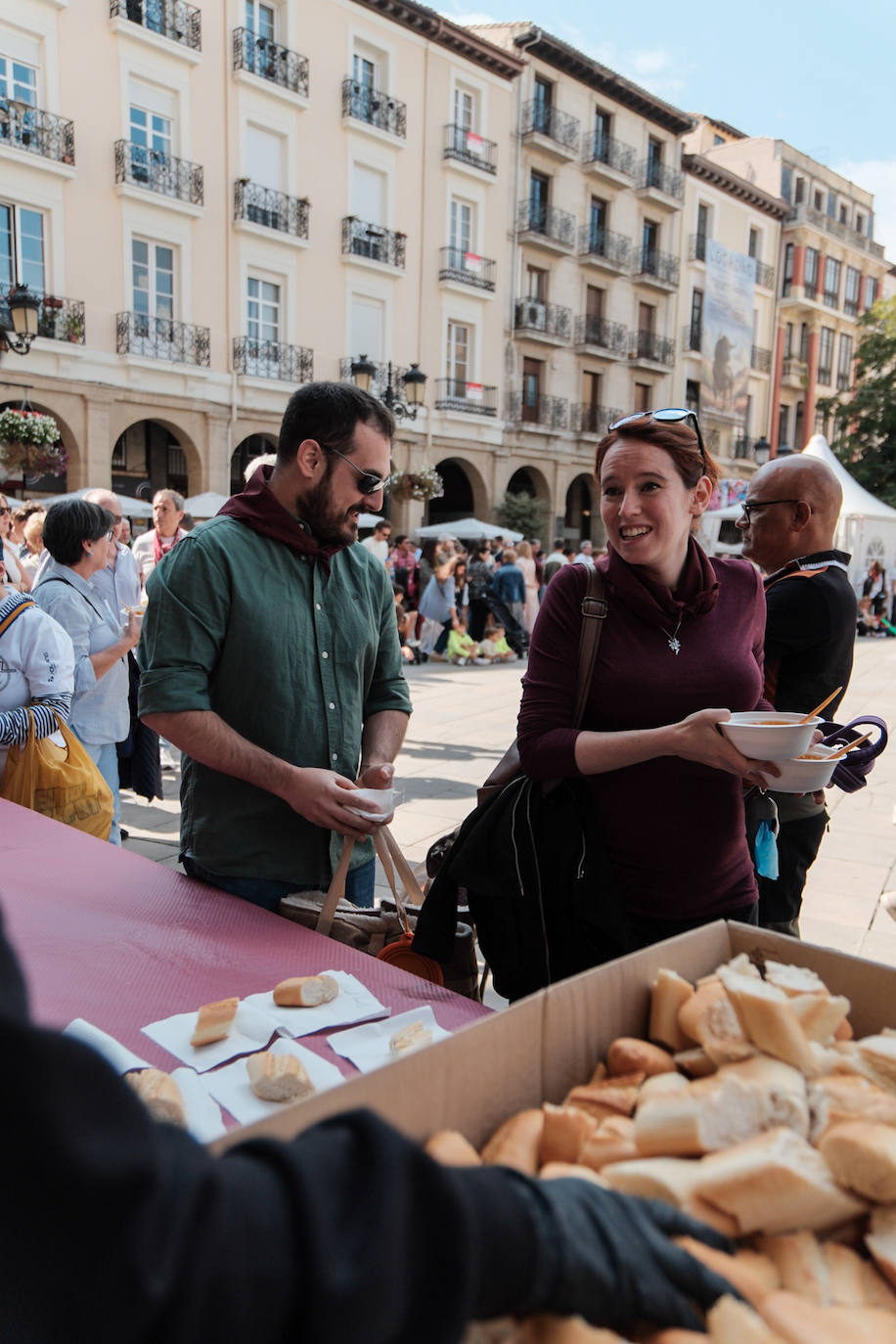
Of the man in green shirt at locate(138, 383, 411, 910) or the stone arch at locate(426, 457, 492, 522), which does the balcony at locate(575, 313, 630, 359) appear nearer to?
the stone arch at locate(426, 457, 492, 522)

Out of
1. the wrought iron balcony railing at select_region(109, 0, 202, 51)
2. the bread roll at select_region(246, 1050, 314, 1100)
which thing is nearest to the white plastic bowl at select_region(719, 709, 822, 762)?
the bread roll at select_region(246, 1050, 314, 1100)

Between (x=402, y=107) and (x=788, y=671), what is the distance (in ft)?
78.9

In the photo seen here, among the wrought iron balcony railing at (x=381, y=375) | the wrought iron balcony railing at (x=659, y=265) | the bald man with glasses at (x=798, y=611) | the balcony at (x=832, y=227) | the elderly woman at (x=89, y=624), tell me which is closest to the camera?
the bald man with glasses at (x=798, y=611)

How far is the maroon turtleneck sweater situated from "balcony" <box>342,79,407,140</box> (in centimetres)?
2320

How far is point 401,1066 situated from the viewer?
868 millimetres

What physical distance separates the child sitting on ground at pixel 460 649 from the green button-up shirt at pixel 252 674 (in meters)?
12.2

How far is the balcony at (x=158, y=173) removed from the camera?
58.4 feet

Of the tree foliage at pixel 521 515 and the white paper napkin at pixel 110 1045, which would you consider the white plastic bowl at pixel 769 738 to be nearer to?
the white paper napkin at pixel 110 1045

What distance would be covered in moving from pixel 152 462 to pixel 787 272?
28.9 meters

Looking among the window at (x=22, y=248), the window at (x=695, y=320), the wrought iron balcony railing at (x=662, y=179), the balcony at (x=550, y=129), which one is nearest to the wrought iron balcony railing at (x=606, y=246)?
the balcony at (x=550, y=129)

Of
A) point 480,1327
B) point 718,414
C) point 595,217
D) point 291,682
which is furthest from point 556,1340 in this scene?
point 718,414

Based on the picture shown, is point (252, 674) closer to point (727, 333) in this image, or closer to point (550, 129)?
point (550, 129)

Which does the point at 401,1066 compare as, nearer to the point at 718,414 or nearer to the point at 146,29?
the point at 146,29

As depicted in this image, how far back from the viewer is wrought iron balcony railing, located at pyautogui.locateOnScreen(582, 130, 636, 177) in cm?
2783
